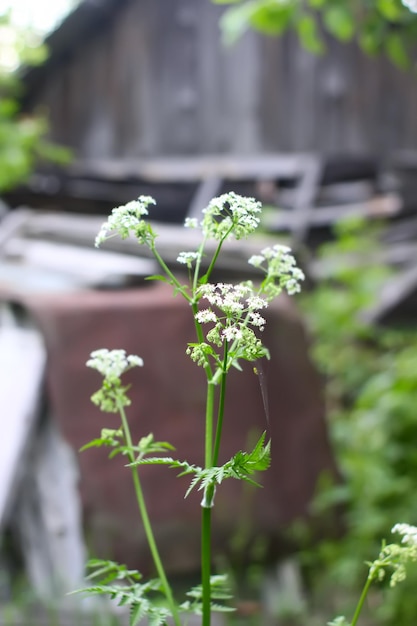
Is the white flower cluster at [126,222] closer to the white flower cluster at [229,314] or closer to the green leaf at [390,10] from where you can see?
the white flower cluster at [229,314]

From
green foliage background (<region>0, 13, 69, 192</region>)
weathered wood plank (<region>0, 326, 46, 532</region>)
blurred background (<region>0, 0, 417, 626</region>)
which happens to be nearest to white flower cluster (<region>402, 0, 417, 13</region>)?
blurred background (<region>0, 0, 417, 626</region>)

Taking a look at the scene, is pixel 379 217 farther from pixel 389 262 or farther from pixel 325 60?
pixel 325 60

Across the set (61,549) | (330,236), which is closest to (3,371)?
(61,549)

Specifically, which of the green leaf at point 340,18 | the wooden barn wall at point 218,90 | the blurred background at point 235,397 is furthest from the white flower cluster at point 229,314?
the wooden barn wall at point 218,90

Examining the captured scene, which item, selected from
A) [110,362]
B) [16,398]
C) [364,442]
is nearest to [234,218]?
[110,362]

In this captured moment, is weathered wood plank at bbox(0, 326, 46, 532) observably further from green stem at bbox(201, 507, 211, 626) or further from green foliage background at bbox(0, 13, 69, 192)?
green foliage background at bbox(0, 13, 69, 192)
